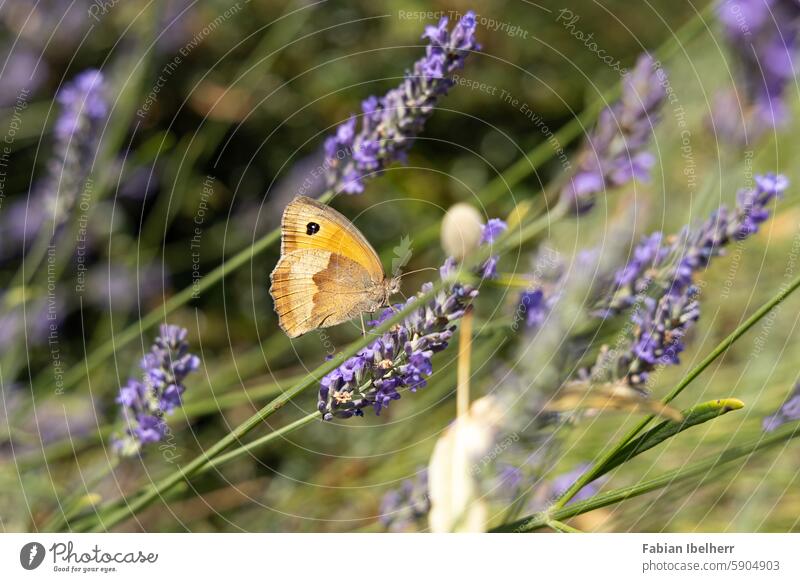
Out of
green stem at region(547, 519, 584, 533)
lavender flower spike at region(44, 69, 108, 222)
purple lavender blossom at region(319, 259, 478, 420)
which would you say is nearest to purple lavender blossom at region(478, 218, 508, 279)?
purple lavender blossom at region(319, 259, 478, 420)

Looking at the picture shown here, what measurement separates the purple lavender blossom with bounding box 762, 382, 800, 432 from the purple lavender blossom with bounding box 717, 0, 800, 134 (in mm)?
627

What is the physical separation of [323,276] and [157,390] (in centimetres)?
44

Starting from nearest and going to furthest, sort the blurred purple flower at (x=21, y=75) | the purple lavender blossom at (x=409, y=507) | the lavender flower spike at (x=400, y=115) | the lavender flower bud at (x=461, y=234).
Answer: the lavender flower spike at (x=400, y=115)
the lavender flower bud at (x=461, y=234)
the purple lavender blossom at (x=409, y=507)
the blurred purple flower at (x=21, y=75)

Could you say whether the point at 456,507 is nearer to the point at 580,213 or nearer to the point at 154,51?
the point at 580,213

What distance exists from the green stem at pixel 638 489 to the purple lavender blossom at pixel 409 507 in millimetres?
311

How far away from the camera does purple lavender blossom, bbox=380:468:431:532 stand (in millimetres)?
1711

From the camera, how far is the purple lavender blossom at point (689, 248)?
1217 millimetres

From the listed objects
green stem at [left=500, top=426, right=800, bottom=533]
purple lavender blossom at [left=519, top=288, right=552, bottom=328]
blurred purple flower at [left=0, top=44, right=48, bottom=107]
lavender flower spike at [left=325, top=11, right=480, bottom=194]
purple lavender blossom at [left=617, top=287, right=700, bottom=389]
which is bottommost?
green stem at [left=500, top=426, right=800, bottom=533]

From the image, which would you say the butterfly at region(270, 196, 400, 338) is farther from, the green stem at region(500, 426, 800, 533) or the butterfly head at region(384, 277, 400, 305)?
the green stem at region(500, 426, 800, 533)

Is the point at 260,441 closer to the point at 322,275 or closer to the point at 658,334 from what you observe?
the point at 322,275

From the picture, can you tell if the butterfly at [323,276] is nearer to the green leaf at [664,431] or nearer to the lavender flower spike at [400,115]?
the lavender flower spike at [400,115]

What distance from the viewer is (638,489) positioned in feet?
4.16

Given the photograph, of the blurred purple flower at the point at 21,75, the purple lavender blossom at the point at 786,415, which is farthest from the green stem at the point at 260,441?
the blurred purple flower at the point at 21,75

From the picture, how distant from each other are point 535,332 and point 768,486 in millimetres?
1051
